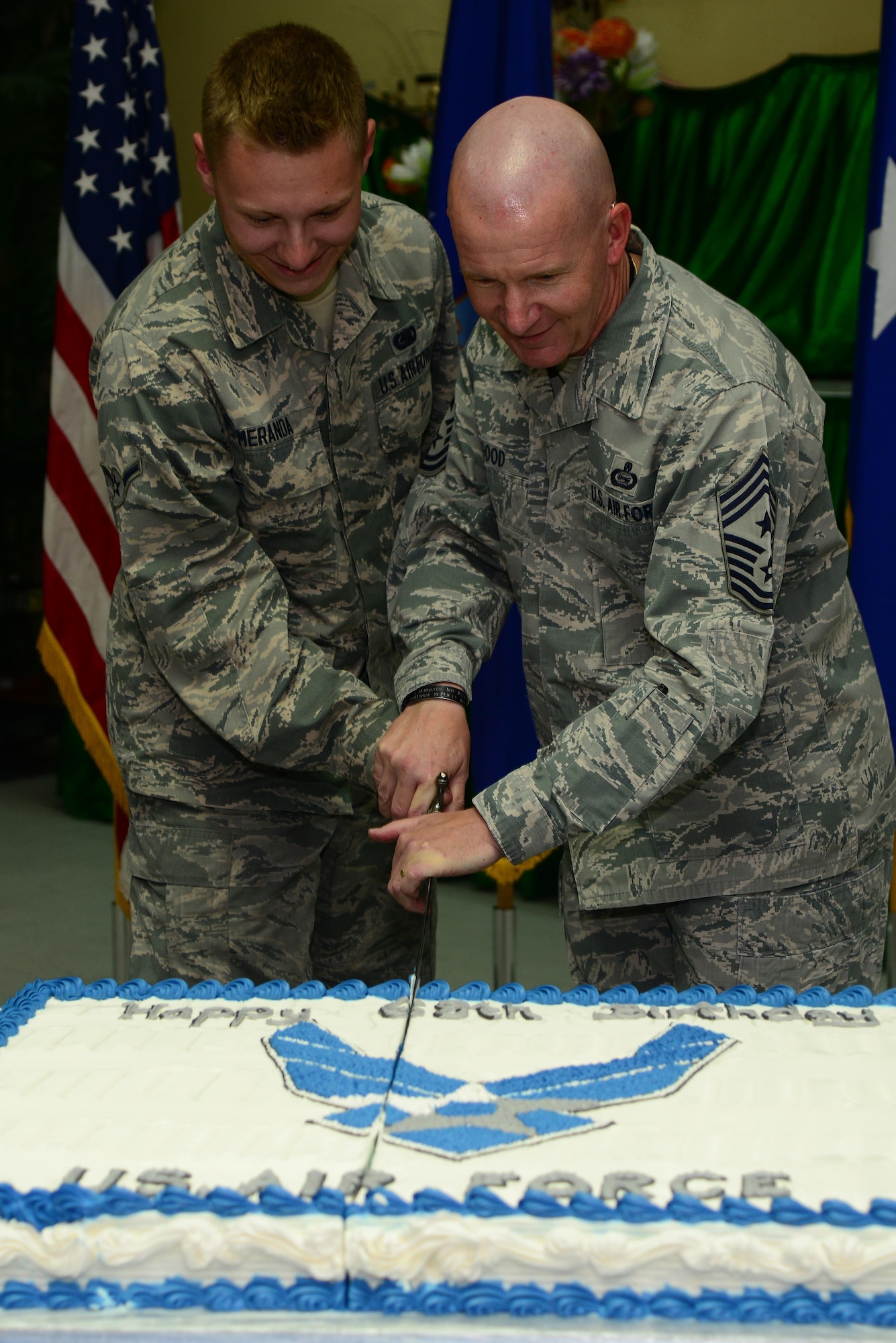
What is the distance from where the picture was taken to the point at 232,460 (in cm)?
200

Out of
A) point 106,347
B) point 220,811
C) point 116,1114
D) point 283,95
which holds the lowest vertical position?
point 220,811

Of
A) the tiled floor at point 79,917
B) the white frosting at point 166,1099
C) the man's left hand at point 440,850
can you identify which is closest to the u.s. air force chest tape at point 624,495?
the man's left hand at point 440,850

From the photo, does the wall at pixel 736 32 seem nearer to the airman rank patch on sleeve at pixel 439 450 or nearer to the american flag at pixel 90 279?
the american flag at pixel 90 279

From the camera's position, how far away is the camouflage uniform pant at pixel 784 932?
1.71m

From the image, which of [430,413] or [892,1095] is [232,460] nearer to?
[430,413]

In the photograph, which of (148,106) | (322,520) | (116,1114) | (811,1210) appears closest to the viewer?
(811,1210)

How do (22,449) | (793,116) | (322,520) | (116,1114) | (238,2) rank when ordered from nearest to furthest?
(116,1114) → (322,520) → (793,116) → (238,2) → (22,449)

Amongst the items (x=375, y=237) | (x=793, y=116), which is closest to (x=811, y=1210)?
(x=375, y=237)

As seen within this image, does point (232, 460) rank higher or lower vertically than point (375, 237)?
lower

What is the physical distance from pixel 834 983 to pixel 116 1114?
3.00ft

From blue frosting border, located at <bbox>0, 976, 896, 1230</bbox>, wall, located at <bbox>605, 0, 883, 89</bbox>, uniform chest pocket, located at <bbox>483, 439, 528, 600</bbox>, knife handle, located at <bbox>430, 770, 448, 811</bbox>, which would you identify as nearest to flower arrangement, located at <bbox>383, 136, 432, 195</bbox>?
wall, located at <bbox>605, 0, 883, 89</bbox>

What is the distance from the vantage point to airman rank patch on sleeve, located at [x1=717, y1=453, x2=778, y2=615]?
150 cm

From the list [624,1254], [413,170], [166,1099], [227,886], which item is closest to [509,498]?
[227,886]

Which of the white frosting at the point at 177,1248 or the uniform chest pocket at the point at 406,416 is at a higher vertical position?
the uniform chest pocket at the point at 406,416
